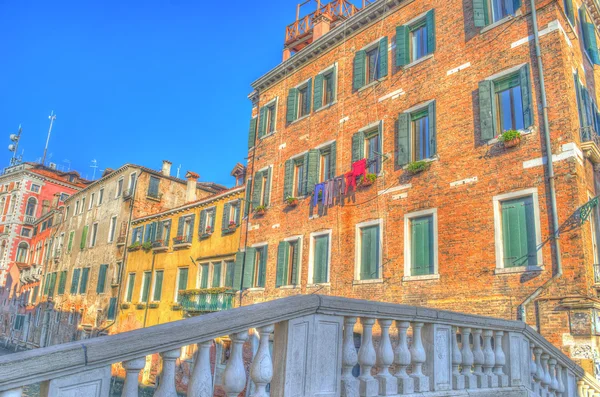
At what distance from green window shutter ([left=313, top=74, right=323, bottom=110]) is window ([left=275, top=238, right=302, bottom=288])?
5.49m

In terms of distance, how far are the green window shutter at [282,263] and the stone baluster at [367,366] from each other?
13.5 m

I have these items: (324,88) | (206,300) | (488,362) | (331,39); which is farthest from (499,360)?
(206,300)

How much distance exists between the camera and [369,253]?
47.8 ft

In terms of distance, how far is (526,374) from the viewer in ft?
18.6

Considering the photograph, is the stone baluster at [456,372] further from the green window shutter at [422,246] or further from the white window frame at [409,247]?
the green window shutter at [422,246]

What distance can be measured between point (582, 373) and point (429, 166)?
7151 millimetres

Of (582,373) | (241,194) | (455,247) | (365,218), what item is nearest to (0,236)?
(241,194)

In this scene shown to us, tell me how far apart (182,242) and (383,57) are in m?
16.2

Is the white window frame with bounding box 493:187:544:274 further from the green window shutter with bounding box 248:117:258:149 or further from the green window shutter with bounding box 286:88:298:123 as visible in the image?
the green window shutter with bounding box 248:117:258:149

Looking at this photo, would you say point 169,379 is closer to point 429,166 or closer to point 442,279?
point 442,279

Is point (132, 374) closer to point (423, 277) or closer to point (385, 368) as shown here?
point (385, 368)

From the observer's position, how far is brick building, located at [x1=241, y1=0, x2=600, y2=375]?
10.5m

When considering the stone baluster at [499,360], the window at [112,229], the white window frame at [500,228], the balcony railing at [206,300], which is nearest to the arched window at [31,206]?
the window at [112,229]

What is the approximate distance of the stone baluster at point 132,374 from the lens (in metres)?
2.60
